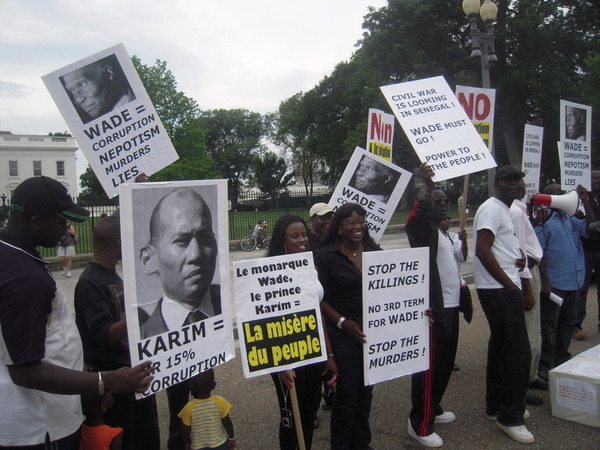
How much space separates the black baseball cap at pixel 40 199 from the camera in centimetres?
195

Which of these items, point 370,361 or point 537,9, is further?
point 537,9

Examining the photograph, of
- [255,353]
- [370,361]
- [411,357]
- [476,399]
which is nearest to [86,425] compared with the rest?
[255,353]

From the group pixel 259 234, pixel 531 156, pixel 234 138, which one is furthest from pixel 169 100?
pixel 234 138

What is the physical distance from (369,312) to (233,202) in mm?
16497

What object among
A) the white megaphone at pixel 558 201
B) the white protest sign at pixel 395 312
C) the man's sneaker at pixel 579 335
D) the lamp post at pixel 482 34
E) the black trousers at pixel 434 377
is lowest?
the man's sneaker at pixel 579 335

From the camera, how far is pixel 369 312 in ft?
10.7

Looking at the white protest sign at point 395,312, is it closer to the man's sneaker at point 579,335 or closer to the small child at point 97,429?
the small child at point 97,429

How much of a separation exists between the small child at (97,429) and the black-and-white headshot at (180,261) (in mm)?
515

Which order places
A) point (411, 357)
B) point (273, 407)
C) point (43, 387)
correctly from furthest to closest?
1. point (273, 407)
2. point (411, 357)
3. point (43, 387)

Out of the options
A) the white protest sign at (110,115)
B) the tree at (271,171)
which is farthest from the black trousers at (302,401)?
the tree at (271,171)

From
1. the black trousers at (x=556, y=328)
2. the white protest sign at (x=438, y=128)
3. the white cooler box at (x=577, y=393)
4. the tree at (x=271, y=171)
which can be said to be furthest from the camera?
the tree at (x=271, y=171)

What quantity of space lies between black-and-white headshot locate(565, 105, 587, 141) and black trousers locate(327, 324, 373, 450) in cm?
497

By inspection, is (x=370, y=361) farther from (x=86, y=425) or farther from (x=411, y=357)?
(x=86, y=425)

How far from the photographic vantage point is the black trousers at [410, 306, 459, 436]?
147 inches
